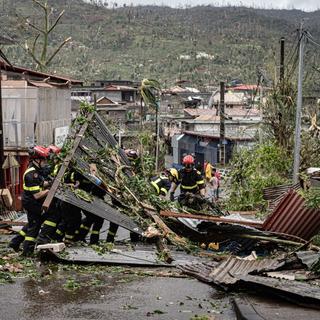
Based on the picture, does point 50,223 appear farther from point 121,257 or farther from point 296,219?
point 296,219

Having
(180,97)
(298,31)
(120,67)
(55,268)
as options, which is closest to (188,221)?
(55,268)

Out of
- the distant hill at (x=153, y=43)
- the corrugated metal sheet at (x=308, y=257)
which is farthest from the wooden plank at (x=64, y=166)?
the distant hill at (x=153, y=43)

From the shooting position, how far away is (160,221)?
10.5 m

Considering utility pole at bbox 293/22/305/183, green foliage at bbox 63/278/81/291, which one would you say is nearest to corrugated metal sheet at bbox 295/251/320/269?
green foliage at bbox 63/278/81/291

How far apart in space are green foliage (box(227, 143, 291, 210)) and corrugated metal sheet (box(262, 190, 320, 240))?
7428mm

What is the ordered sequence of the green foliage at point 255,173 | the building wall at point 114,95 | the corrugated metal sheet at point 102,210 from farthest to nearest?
1. the building wall at point 114,95
2. the green foliage at point 255,173
3. the corrugated metal sheet at point 102,210

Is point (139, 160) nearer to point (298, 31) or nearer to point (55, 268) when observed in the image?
point (55, 268)

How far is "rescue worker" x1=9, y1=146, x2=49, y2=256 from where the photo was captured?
9.82m

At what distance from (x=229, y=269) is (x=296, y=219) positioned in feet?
6.63

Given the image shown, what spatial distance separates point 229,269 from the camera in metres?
7.80

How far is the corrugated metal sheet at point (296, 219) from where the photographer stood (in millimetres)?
9398

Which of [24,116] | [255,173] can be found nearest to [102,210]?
[255,173]

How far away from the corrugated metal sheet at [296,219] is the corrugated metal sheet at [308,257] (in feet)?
4.31

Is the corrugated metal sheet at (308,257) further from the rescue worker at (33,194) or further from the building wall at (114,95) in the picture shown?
the building wall at (114,95)
